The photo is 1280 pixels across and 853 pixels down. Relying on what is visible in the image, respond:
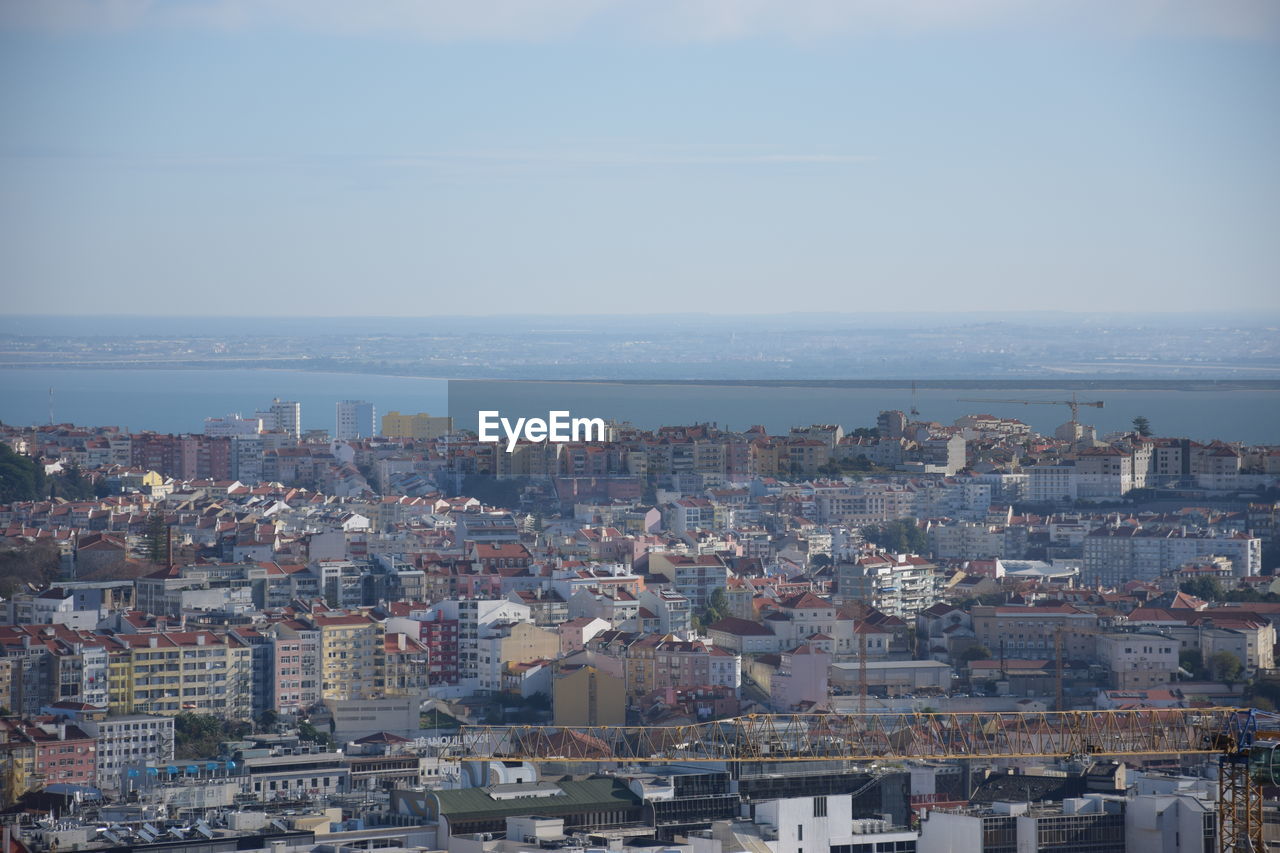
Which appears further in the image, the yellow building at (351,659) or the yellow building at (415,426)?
the yellow building at (415,426)

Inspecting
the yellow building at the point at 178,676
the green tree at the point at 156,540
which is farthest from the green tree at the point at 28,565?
the yellow building at the point at 178,676

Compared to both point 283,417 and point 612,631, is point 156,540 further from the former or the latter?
point 283,417

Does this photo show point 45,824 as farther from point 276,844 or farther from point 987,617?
point 987,617

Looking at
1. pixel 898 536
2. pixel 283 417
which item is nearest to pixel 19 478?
pixel 898 536

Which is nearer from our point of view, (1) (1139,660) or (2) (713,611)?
(1) (1139,660)

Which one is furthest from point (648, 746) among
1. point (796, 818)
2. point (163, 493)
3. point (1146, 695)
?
point (163, 493)

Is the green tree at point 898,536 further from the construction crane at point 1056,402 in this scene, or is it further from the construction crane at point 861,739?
the construction crane at point 1056,402
